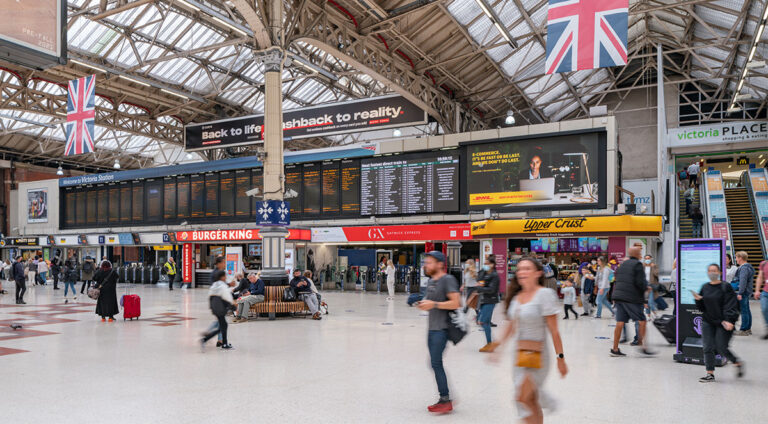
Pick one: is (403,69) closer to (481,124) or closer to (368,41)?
(368,41)

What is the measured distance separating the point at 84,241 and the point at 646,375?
93.3 feet

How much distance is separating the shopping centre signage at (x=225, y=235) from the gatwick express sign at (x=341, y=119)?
14.6 feet

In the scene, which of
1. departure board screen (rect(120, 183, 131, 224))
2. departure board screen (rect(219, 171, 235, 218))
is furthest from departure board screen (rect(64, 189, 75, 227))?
departure board screen (rect(219, 171, 235, 218))

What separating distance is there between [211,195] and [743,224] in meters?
21.7

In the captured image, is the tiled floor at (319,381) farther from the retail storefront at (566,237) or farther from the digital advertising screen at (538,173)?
the digital advertising screen at (538,173)

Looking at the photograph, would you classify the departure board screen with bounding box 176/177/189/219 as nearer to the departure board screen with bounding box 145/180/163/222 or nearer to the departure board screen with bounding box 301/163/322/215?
the departure board screen with bounding box 145/180/163/222

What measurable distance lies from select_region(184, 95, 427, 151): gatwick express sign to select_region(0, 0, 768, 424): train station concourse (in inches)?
3.3

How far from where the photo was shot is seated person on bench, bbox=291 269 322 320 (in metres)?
12.3

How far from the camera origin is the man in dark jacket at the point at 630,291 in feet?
24.2

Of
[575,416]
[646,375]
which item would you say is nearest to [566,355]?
[646,375]

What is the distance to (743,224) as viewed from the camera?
67.9 ft

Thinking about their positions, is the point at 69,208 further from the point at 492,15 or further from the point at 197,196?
the point at 492,15

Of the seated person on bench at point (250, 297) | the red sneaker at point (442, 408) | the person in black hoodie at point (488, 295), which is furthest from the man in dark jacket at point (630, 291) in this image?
the seated person on bench at point (250, 297)

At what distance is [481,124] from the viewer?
94.2 feet
